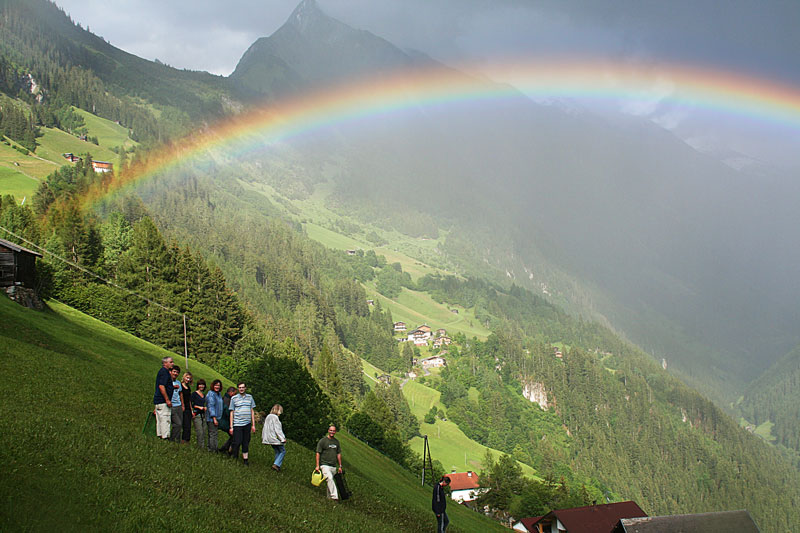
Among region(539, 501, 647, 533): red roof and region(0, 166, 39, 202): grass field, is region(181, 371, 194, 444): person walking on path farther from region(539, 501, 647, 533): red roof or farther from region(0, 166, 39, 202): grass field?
region(0, 166, 39, 202): grass field

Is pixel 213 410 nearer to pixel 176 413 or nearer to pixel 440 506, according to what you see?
pixel 176 413

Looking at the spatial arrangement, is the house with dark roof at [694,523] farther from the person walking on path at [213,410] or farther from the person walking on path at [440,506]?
the person walking on path at [213,410]

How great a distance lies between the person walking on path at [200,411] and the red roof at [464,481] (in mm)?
108173

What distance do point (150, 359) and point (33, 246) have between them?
1435 inches

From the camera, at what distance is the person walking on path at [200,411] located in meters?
19.0

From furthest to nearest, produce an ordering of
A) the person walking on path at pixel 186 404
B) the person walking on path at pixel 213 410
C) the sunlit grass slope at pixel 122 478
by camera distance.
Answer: the person walking on path at pixel 186 404, the person walking on path at pixel 213 410, the sunlit grass slope at pixel 122 478

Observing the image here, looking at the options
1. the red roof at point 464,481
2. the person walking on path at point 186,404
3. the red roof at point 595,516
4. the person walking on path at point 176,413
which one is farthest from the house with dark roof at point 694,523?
the red roof at point 464,481

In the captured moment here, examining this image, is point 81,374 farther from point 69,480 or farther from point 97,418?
point 69,480

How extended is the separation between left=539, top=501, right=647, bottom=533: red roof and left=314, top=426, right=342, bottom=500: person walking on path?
56728mm

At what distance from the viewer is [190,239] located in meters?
171

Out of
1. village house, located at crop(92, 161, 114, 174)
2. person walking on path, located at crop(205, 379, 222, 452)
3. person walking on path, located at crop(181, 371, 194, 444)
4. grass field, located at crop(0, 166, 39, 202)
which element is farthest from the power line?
village house, located at crop(92, 161, 114, 174)

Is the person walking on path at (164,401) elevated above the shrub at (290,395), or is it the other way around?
the person walking on path at (164,401)

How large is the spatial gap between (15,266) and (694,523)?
62.7 meters

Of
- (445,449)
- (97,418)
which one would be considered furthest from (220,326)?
(445,449)
